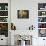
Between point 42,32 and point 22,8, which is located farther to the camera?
point 42,32

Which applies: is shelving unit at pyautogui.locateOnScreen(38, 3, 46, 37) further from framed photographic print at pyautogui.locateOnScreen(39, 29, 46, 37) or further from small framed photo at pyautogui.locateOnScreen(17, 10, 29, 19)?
small framed photo at pyautogui.locateOnScreen(17, 10, 29, 19)

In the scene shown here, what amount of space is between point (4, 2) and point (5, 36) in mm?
1842

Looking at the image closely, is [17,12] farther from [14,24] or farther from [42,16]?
[42,16]

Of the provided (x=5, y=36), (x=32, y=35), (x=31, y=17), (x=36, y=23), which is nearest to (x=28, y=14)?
(x=31, y=17)


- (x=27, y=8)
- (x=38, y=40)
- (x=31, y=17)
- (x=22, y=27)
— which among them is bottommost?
(x=38, y=40)

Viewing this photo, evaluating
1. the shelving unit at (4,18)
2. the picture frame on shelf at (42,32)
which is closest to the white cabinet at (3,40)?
the shelving unit at (4,18)

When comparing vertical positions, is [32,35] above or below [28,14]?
below

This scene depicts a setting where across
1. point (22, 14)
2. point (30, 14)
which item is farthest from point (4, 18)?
point (30, 14)

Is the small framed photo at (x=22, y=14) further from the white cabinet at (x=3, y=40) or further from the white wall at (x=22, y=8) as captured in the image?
the white cabinet at (x=3, y=40)

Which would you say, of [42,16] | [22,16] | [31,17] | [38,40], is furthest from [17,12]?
[38,40]

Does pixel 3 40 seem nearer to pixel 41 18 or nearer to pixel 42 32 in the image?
pixel 42 32

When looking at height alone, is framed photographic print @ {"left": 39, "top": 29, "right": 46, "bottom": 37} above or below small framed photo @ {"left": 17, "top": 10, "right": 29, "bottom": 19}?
below

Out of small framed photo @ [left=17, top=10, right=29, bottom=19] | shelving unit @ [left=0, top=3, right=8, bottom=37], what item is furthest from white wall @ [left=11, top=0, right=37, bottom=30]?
shelving unit @ [left=0, top=3, right=8, bottom=37]

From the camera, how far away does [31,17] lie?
6.68 meters
